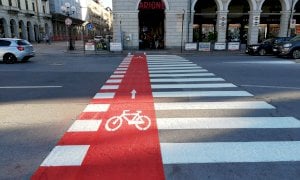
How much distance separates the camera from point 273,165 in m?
3.92

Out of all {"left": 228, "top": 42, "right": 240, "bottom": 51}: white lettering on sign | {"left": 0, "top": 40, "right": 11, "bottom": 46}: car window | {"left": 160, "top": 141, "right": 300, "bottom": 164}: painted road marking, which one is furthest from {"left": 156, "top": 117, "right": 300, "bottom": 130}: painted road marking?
{"left": 228, "top": 42, "right": 240, "bottom": 51}: white lettering on sign

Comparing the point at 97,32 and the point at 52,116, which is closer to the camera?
the point at 52,116

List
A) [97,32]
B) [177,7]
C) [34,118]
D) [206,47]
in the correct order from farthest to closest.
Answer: [97,32] < [177,7] < [206,47] < [34,118]

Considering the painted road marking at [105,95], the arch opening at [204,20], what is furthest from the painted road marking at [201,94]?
the arch opening at [204,20]

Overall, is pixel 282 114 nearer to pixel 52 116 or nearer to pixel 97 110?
pixel 97 110

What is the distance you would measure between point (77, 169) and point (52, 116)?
2746 mm

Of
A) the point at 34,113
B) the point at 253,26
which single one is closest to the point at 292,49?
the point at 253,26

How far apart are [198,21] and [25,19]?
37.5 m

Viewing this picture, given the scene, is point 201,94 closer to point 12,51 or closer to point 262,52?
point 12,51

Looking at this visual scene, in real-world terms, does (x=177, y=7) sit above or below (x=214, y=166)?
above

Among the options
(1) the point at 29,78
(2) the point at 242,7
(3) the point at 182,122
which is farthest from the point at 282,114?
(2) the point at 242,7

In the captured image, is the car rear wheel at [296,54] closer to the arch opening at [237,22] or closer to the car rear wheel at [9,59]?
the arch opening at [237,22]

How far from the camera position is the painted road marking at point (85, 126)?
528 cm

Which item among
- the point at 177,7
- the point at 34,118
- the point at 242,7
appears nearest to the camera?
the point at 34,118
